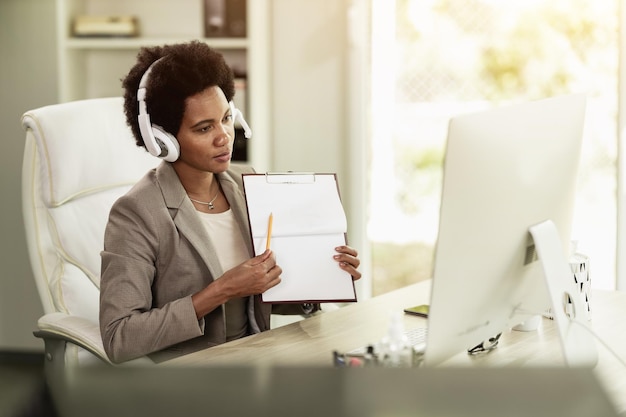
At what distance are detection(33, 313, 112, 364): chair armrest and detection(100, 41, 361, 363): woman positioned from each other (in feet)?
0.47

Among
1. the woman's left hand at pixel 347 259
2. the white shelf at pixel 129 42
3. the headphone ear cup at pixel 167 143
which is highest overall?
the white shelf at pixel 129 42

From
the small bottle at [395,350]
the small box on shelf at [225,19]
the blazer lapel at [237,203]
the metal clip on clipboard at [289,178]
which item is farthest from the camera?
the small box on shelf at [225,19]

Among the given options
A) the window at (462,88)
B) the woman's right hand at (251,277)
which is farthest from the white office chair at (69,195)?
the window at (462,88)

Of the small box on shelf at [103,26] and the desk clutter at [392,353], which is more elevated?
the small box on shelf at [103,26]

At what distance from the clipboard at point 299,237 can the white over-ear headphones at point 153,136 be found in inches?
7.4

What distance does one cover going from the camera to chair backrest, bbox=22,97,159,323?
6.55 feet

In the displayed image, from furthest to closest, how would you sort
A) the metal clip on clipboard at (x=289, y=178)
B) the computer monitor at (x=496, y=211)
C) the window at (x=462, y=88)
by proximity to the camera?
the window at (x=462, y=88) → the metal clip on clipboard at (x=289, y=178) → the computer monitor at (x=496, y=211)

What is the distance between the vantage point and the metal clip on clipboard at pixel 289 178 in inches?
65.6

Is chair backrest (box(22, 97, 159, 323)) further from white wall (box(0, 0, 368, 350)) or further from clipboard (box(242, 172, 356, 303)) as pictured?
white wall (box(0, 0, 368, 350))

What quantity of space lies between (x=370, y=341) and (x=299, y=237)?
0.83ft

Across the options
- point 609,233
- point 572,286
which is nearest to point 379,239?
point 609,233

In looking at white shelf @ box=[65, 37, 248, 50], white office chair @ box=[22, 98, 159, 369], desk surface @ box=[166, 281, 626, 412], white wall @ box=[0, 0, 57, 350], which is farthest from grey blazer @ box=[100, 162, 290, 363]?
white wall @ box=[0, 0, 57, 350]

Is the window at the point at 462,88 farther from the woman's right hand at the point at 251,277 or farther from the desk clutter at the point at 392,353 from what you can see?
the desk clutter at the point at 392,353

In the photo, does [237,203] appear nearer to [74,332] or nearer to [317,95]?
[74,332]
